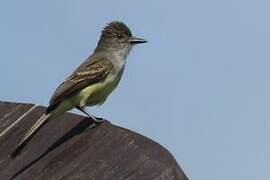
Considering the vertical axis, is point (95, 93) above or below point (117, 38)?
below

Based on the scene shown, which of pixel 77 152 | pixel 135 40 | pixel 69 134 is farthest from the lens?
pixel 135 40

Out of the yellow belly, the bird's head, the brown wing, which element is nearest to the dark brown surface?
the brown wing

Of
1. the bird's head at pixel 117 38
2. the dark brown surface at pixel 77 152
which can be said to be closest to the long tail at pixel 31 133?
the dark brown surface at pixel 77 152

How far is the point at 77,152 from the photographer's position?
32.0ft

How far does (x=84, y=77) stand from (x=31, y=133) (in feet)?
12.9

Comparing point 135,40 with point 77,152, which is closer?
point 77,152

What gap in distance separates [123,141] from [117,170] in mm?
555

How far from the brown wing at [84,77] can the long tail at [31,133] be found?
186cm

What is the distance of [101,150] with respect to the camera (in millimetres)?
9430

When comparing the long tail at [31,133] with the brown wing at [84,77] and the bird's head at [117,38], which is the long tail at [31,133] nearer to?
the brown wing at [84,77]

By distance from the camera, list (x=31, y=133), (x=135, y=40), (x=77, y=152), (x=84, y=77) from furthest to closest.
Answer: (x=135, y=40) < (x=84, y=77) < (x=31, y=133) < (x=77, y=152)

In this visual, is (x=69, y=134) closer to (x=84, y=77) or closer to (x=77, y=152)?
(x=77, y=152)

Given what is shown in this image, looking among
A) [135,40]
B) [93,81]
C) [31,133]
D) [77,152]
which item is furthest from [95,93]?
[77,152]

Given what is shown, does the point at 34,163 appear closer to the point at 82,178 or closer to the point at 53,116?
the point at 82,178
